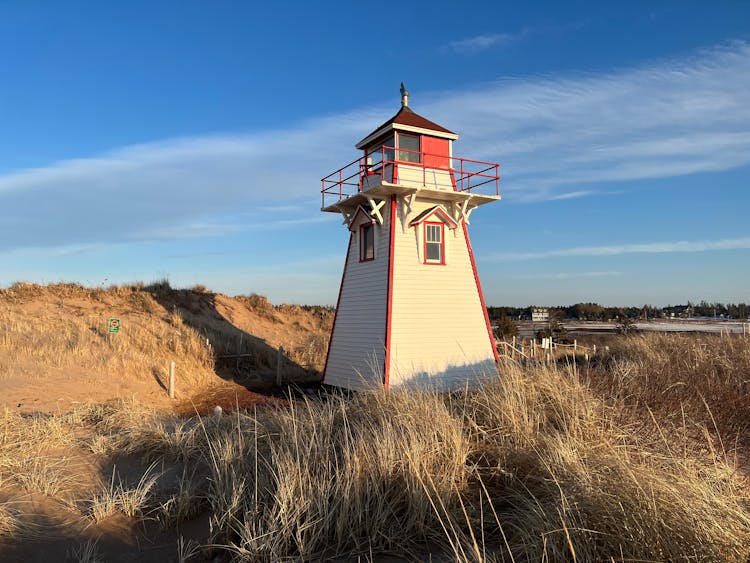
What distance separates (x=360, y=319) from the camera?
1777 cm

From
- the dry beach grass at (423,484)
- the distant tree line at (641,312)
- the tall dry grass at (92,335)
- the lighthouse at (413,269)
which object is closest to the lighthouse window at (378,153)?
the lighthouse at (413,269)

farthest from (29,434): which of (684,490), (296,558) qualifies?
(684,490)

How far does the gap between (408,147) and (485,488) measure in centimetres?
1469

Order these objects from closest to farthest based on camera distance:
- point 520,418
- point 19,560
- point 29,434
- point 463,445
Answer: point 19,560 → point 463,445 → point 520,418 → point 29,434

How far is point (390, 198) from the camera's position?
17172 millimetres

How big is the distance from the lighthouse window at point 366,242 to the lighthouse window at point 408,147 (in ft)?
9.02

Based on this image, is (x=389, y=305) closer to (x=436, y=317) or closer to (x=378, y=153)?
(x=436, y=317)

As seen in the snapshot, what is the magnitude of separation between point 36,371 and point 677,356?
2039 cm

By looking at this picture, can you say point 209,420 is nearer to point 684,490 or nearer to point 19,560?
point 19,560

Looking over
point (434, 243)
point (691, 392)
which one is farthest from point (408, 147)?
point (691, 392)

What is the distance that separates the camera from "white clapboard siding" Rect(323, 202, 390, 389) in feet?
54.3

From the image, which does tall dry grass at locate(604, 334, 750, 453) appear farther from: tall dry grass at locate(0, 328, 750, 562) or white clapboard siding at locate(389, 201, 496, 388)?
white clapboard siding at locate(389, 201, 496, 388)

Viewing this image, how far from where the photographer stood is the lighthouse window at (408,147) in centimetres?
1738

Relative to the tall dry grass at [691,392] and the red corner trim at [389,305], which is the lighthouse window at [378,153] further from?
the tall dry grass at [691,392]
